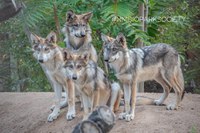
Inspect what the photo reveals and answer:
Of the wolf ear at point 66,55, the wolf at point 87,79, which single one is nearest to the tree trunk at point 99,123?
the wolf at point 87,79

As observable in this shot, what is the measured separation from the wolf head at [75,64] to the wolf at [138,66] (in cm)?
39

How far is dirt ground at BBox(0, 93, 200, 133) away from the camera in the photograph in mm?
7758

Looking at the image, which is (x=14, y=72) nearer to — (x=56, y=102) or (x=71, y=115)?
(x=56, y=102)

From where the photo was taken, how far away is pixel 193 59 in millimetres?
14336

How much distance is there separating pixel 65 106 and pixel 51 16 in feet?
10.6

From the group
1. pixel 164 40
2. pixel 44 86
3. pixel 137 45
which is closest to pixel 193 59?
pixel 164 40

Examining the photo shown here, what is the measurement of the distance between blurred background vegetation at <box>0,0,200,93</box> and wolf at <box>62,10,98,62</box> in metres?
A: 0.71

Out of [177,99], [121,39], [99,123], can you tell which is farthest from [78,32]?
[99,123]

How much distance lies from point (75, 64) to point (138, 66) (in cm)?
121

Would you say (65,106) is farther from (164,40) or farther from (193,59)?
(193,59)

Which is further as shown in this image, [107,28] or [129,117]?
[107,28]

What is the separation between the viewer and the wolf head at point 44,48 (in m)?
8.40

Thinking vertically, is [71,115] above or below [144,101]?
below

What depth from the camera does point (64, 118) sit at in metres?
8.98
